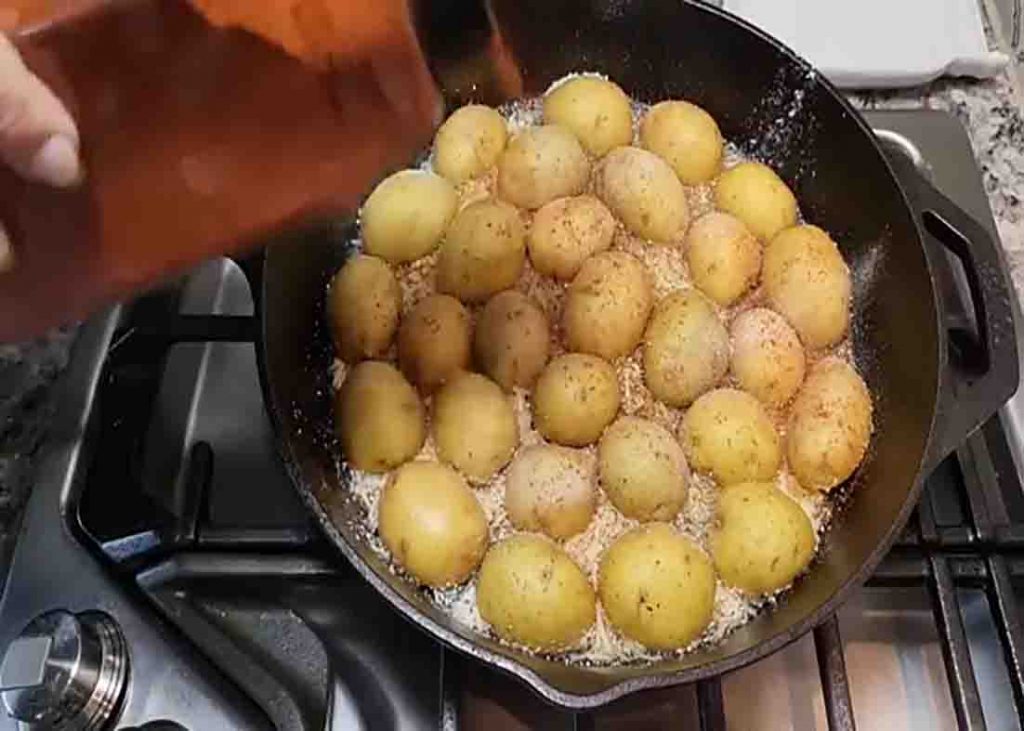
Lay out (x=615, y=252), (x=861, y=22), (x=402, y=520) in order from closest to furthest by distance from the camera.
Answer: (x=402, y=520), (x=615, y=252), (x=861, y=22)

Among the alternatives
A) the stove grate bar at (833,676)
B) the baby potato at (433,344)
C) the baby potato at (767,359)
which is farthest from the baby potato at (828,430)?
the baby potato at (433,344)

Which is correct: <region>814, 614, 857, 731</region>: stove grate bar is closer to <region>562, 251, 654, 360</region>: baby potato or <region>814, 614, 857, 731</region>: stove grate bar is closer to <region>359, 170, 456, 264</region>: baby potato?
<region>562, 251, 654, 360</region>: baby potato

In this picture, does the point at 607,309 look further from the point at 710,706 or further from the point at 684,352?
the point at 710,706

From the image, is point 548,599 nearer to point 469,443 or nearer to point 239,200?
point 469,443

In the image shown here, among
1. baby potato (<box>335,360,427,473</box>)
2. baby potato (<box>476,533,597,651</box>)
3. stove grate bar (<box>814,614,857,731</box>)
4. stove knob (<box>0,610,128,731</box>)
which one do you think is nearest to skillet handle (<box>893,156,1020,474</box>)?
stove grate bar (<box>814,614,857,731</box>)

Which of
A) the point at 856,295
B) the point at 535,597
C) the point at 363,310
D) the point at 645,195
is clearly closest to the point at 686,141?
the point at 645,195

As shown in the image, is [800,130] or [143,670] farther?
[800,130]

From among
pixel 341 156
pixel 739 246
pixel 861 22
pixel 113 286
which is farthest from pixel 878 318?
pixel 113 286

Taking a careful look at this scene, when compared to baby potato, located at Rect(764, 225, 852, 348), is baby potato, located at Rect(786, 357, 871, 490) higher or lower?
lower
